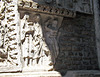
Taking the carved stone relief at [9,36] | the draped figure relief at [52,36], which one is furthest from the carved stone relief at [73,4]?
the carved stone relief at [9,36]

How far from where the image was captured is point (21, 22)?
417 cm

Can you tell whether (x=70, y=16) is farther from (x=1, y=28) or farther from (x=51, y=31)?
(x=1, y=28)

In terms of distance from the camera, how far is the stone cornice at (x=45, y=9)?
4184mm

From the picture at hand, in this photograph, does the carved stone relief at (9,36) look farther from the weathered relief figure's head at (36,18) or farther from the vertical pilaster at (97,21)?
the vertical pilaster at (97,21)

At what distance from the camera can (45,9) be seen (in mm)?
4426

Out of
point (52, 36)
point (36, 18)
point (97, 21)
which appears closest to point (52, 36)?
point (52, 36)

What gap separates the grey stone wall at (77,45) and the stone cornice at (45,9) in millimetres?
184

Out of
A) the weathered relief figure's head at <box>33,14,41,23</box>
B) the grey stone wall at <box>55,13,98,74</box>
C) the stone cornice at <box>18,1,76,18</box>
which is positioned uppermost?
the stone cornice at <box>18,1,76,18</box>

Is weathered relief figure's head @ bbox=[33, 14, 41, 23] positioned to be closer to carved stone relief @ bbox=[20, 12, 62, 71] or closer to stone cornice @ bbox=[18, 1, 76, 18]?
carved stone relief @ bbox=[20, 12, 62, 71]

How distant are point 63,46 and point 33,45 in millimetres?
830

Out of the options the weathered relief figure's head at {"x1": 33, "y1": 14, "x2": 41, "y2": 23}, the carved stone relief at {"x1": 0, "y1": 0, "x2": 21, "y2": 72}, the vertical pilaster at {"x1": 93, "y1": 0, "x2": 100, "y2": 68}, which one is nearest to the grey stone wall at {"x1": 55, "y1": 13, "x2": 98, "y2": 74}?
the vertical pilaster at {"x1": 93, "y1": 0, "x2": 100, "y2": 68}

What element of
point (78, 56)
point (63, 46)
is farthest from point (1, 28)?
point (78, 56)

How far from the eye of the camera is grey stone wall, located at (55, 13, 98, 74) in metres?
4.52

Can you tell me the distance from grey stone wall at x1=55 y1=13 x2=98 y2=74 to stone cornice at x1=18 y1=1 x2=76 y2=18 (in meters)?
0.18
